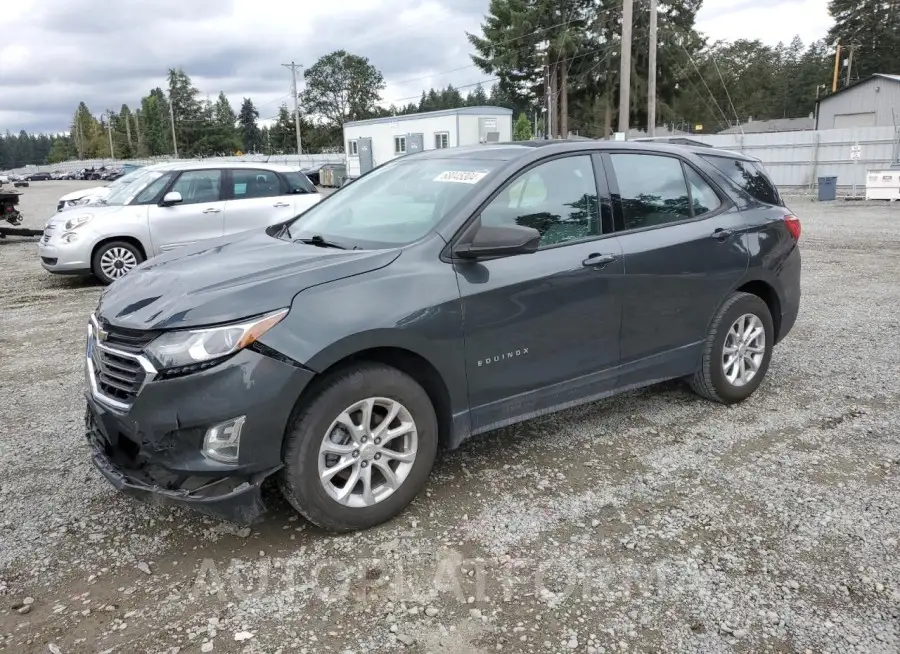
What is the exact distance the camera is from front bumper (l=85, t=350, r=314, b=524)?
2.70m

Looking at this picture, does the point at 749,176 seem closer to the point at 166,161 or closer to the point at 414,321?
the point at 414,321

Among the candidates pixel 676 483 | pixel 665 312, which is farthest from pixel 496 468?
pixel 665 312

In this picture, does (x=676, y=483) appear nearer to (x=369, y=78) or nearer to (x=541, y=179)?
(x=541, y=179)

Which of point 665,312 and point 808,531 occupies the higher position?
point 665,312

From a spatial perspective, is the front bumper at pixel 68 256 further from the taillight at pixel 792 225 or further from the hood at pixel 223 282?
the taillight at pixel 792 225

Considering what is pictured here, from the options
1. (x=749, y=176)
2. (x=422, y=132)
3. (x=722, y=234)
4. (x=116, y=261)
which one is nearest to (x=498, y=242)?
(x=722, y=234)

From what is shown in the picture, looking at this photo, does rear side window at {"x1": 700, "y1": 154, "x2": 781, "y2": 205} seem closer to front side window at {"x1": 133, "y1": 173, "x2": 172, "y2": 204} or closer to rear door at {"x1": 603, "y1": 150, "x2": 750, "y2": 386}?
rear door at {"x1": 603, "y1": 150, "x2": 750, "y2": 386}

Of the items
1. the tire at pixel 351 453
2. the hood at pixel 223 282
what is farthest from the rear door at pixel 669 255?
the hood at pixel 223 282

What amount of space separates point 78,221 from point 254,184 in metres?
2.46

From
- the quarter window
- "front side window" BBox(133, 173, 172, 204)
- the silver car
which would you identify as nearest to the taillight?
the quarter window

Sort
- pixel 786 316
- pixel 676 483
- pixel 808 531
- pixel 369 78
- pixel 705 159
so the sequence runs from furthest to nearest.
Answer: pixel 369 78
pixel 786 316
pixel 705 159
pixel 676 483
pixel 808 531

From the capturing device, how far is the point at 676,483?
3645mm

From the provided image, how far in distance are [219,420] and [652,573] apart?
1.89 meters

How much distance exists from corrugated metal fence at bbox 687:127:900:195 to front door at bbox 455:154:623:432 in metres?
19.9
